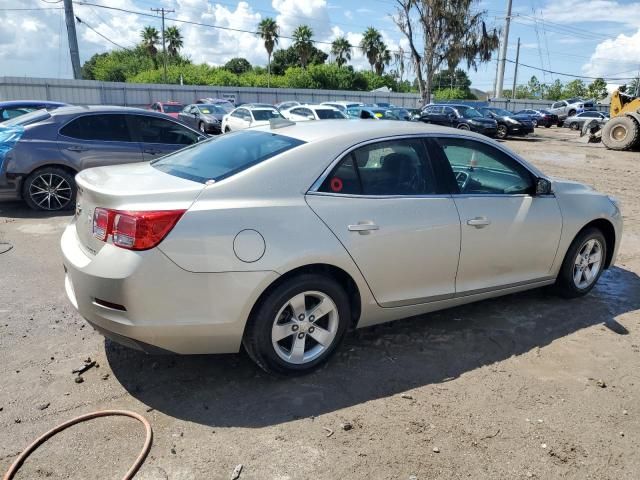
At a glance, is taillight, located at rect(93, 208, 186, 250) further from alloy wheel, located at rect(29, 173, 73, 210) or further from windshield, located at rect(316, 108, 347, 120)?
windshield, located at rect(316, 108, 347, 120)

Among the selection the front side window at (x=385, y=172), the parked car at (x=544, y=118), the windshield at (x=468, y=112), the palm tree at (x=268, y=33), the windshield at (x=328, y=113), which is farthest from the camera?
the palm tree at (x=268, y=33)

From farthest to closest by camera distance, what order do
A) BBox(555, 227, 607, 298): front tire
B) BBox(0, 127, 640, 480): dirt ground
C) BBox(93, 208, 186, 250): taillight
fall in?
BBox(555, 227, 607, 298): front tire, BBox(93, 208, 186, 250): taillight, BBox(0, 127, 640, 480): dirt ground

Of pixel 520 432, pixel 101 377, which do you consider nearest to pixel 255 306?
pixel 101 377

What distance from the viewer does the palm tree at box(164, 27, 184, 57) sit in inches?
2793

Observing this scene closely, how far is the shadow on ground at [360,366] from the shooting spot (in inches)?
122

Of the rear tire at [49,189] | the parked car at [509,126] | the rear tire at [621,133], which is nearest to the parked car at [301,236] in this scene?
the rear tire at [49,189]

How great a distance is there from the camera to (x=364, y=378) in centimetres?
343

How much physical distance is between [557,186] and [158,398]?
11.7 ft

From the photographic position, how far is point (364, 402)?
3.18 m

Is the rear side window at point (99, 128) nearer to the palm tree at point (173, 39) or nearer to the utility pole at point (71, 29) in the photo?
the utility pole at point (71, 29)

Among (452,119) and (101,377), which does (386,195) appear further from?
(452,119)

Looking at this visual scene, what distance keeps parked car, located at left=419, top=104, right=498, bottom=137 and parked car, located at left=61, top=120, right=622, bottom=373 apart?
2210 cm

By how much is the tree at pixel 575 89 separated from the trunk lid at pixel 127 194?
10231cm

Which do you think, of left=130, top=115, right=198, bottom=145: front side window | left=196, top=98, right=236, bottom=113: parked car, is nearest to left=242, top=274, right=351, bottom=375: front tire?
left=130, top=115, right=198, bottom=145: front side window
